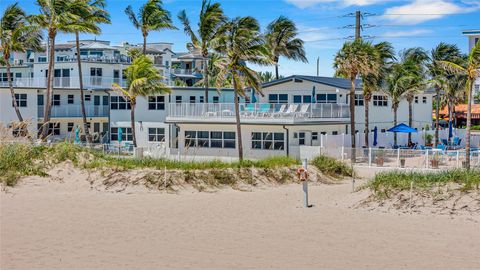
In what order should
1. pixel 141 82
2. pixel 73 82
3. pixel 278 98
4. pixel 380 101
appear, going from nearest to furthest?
pixel 141 82
pixel 278 98
pixel 380 101
pixel 73 82

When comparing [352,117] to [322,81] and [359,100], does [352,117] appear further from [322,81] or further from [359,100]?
[359,100]

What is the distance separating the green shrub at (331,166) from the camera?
2995 cm

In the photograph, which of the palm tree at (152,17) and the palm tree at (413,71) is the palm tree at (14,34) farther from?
the palm tree at (413,71)

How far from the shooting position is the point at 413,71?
1779 inches

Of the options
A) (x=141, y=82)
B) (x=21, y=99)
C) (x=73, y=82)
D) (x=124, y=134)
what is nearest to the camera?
(x=141, y=82)

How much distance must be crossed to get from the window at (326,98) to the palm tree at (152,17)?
1320 centimetres

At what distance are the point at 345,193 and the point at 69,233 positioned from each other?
11.3 metres

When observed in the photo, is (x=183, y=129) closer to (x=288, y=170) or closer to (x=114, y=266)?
(x=288, y=170)

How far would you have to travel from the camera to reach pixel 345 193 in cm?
2494

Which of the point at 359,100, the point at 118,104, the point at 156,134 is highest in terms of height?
the point at 118,104

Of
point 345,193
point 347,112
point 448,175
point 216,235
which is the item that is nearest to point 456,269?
point 216,235

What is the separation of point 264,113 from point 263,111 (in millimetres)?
182

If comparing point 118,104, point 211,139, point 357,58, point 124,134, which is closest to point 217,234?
point 357,58

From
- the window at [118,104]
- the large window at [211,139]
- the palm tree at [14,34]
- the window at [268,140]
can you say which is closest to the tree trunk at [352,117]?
the window at [268,140]
